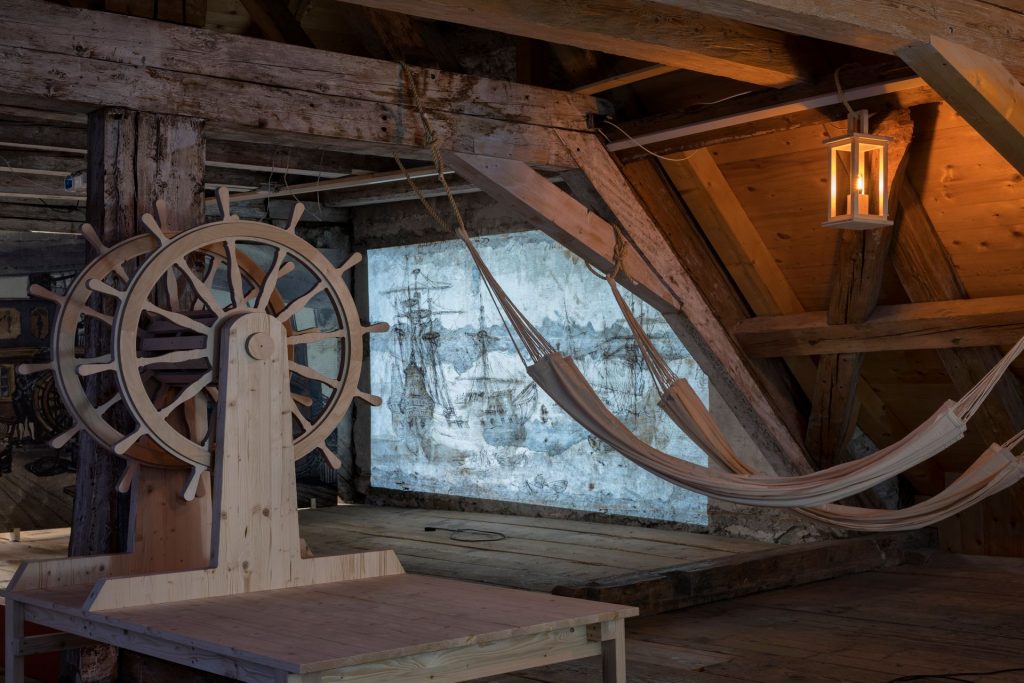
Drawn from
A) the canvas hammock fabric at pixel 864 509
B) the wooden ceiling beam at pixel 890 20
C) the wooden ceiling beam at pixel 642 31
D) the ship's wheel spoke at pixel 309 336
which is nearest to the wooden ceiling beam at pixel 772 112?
the wooden ceiling beam at pixel 642 31

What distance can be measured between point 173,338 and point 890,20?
2139mm

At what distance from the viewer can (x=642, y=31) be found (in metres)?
3.71

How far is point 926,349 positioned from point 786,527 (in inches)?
62.6

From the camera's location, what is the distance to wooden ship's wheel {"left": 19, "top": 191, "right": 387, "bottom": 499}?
320 cm

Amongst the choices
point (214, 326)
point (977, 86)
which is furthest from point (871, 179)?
point (214, 326)

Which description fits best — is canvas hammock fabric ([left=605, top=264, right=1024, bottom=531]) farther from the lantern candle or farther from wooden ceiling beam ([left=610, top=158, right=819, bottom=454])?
the lantern candle

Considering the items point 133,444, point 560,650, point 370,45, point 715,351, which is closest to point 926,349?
point 715,351

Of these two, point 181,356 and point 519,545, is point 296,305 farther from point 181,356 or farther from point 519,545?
point 519,545

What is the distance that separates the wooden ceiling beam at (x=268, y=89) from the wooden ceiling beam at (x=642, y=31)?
0.73 meters

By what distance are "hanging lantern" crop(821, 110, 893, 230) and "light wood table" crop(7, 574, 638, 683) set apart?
1.90 metres

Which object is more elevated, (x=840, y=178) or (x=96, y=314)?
(x=840, y=178)

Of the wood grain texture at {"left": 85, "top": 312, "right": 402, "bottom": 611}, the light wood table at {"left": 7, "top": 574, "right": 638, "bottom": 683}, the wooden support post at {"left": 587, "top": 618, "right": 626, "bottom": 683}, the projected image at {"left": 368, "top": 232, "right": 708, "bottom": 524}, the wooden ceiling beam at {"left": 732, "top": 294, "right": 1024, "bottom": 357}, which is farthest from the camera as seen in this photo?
the projected image at {"left": 368, "top": 232, "right": 708, "bottom": 524}

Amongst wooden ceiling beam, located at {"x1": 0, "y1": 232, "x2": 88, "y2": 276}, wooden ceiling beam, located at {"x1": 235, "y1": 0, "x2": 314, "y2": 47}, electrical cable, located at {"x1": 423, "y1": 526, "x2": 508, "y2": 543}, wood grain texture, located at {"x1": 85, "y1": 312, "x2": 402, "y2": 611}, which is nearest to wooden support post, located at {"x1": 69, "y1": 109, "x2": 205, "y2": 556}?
wood grain texture, located at {"x1": 85, "y1": 312, "x2": 402, "y2": 611}

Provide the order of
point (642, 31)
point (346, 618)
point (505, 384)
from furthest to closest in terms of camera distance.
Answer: point (505, 384) → point (642, 31) → point (346, 618)
